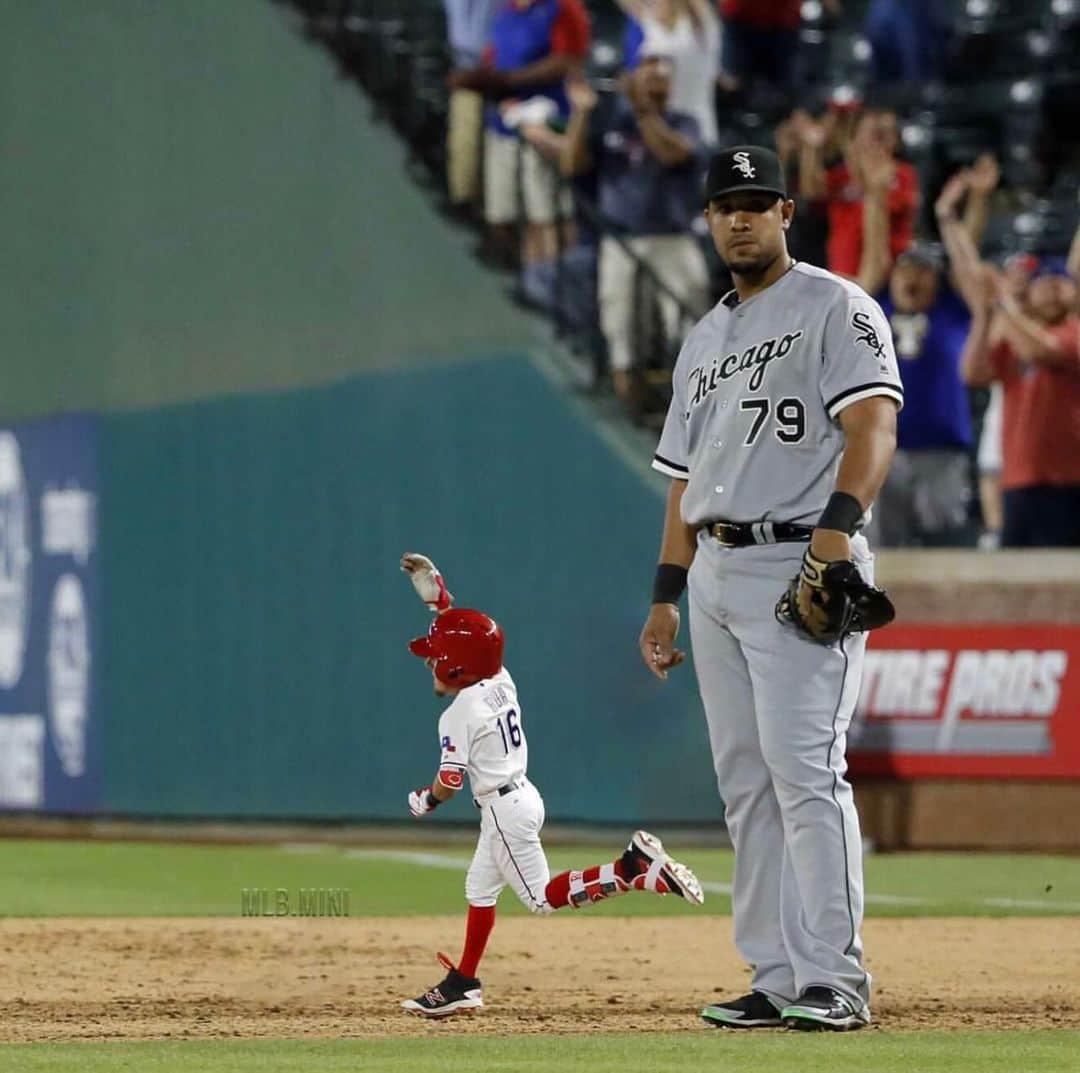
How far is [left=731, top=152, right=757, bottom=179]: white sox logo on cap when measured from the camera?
558cm

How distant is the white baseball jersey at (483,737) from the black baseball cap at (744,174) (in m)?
→ 1.50

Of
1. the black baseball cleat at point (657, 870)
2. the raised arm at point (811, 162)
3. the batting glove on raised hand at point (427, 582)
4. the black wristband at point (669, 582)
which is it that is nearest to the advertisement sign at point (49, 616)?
the raised arm at point (811, 162)

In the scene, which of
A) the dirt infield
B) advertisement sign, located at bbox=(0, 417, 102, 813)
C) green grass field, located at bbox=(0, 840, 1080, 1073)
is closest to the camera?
green grass field, located at bbox=(0, 840, 1080, 1073)

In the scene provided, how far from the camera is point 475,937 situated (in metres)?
6.20

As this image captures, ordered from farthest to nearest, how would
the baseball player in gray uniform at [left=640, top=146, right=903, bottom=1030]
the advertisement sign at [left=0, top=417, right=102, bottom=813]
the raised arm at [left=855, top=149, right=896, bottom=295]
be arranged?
the advertisement sign at [left=0, top=417, right=102, bottom=813], the raised arm at [left=855, top=149, right=896, bottom=295], the baseball player in gray uniform at [left=640, top=146, right=903, bottom=1030]

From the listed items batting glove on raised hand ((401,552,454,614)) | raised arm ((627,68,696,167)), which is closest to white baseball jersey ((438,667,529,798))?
batting glove on raised hand ((401,552,454,614))

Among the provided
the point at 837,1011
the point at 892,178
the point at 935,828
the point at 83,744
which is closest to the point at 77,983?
the point at 837,1011

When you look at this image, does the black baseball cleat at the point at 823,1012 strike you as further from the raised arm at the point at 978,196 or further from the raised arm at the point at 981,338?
the raised arm at the point at 978,196

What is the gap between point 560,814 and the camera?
43.7 feet

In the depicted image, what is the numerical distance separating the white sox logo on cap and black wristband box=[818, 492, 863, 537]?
0.82 metres

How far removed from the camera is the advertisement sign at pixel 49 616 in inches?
592

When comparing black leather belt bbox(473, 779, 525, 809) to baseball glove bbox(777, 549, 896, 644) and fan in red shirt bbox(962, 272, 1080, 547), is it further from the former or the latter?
fan in red shirt bbox(962, 272, 1080, 547)

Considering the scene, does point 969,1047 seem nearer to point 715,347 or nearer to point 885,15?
point 715,347

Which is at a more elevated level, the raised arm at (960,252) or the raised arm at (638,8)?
the raised arm at (638,8)
